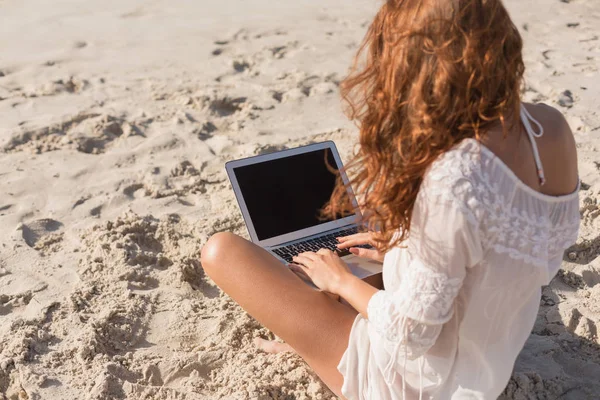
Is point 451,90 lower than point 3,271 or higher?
higher

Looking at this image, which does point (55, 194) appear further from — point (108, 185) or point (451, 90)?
point (451, 90)

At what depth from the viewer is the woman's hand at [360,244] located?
7.51 feet

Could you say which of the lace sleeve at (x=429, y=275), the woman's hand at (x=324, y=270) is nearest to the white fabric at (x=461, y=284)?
the lace sleeve at (x=429, y=275)

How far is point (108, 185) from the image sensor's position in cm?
345

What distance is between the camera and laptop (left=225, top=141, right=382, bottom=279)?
254cm

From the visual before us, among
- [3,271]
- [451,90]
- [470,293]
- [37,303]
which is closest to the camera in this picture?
[451,90]

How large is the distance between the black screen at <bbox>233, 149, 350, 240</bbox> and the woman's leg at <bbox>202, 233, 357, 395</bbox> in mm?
397

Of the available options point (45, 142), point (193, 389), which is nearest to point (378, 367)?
point (193, 389)

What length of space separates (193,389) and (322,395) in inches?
17.2

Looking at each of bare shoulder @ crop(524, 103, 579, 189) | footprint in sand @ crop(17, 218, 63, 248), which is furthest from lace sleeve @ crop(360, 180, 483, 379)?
footprint in sand @ crop(17, 218, 63, 248)

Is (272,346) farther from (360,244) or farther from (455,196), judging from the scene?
(455,196)

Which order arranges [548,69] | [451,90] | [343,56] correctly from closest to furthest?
[451,90] < [548,69] < [343,56]

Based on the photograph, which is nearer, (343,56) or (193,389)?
(193,389)

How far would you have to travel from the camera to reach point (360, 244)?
2.39m
